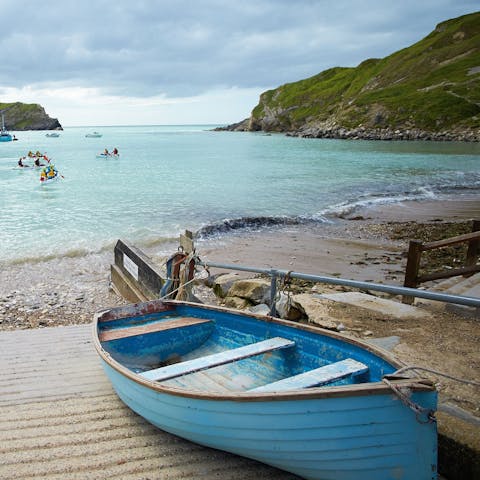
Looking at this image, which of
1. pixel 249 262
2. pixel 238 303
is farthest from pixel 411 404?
pixel 249 262

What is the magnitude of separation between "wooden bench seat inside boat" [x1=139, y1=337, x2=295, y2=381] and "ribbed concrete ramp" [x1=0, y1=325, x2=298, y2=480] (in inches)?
23.4

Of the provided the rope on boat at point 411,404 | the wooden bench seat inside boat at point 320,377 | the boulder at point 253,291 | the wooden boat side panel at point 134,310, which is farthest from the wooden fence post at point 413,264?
the rope on boat at point 411,404

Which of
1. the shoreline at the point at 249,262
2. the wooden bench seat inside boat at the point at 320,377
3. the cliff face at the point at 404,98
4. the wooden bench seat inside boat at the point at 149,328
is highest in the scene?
the cliff face at the point at 404,98

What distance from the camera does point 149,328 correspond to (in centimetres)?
643

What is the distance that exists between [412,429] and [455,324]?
4342mm

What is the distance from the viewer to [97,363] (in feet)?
21.8

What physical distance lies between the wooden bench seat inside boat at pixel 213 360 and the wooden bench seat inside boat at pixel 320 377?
2.49 feet

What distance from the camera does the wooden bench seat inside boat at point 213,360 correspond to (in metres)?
4.96

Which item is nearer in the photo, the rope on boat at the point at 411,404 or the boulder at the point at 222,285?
the rope on boat at the point at 411,404

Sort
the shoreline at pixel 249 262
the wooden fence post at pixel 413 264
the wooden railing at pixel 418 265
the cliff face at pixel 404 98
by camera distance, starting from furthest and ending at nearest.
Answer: the cliff face at pixel 404 98 → the shoreline at pixel 249 262 → the wooden fence post at pixel 413 264 → the wooden railing at pixel 418 265

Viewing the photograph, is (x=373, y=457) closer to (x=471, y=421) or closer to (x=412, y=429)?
(x=412, y=429)

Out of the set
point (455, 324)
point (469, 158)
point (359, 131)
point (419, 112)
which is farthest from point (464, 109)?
point (455, 324)

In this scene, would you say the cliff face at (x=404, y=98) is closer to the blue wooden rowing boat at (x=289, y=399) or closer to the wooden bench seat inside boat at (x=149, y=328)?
the wooden bench seat inside boat at (x=149, y=328)

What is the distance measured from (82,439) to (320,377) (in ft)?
8.02
